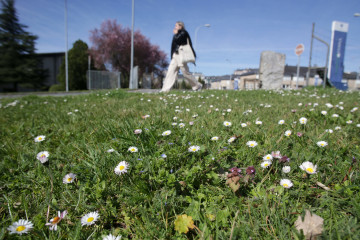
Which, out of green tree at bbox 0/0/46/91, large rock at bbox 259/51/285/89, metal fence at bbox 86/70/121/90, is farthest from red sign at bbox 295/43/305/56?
green tree at bbox 0/0/46/91

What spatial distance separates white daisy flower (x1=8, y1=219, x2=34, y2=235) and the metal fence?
860 inches

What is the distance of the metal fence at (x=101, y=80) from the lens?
21.0m

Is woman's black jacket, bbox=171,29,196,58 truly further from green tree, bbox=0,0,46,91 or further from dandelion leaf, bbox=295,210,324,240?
green tree, bbox=0,0,46,91

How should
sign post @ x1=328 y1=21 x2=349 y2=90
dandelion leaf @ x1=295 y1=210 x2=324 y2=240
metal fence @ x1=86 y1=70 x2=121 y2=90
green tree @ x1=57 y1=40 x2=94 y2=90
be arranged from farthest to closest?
green tree @ x1=57 y1=40 x2=94 y2=90
metal fence @ x1=86 y1=70 x2=121 y2=90
sign post @ x1=328 y1=21 x2=349 y2=90
dandelion leaf @ x1=295 y1=210 x2=324 y2=240

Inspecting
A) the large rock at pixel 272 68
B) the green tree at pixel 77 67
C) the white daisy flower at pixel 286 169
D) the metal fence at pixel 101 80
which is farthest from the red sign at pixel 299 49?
the green tree at pixel 77 67

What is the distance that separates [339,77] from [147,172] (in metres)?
22.9

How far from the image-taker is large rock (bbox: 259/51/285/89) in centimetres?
1462

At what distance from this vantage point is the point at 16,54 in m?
26.5

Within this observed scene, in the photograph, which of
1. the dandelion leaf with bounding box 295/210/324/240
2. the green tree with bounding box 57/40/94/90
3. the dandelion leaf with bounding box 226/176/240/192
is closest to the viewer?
the dandelion leaf with bounding box 295/210/324/240

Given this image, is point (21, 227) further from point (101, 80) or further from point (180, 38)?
point (101, 80)

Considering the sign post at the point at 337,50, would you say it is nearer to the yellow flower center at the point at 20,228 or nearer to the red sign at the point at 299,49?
the red sign at the point at 299,49

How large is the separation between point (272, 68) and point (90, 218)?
52.6 ft

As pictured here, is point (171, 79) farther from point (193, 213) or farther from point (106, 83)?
point (106, 83)

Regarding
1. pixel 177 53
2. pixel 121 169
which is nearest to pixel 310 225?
pixel 121 169
